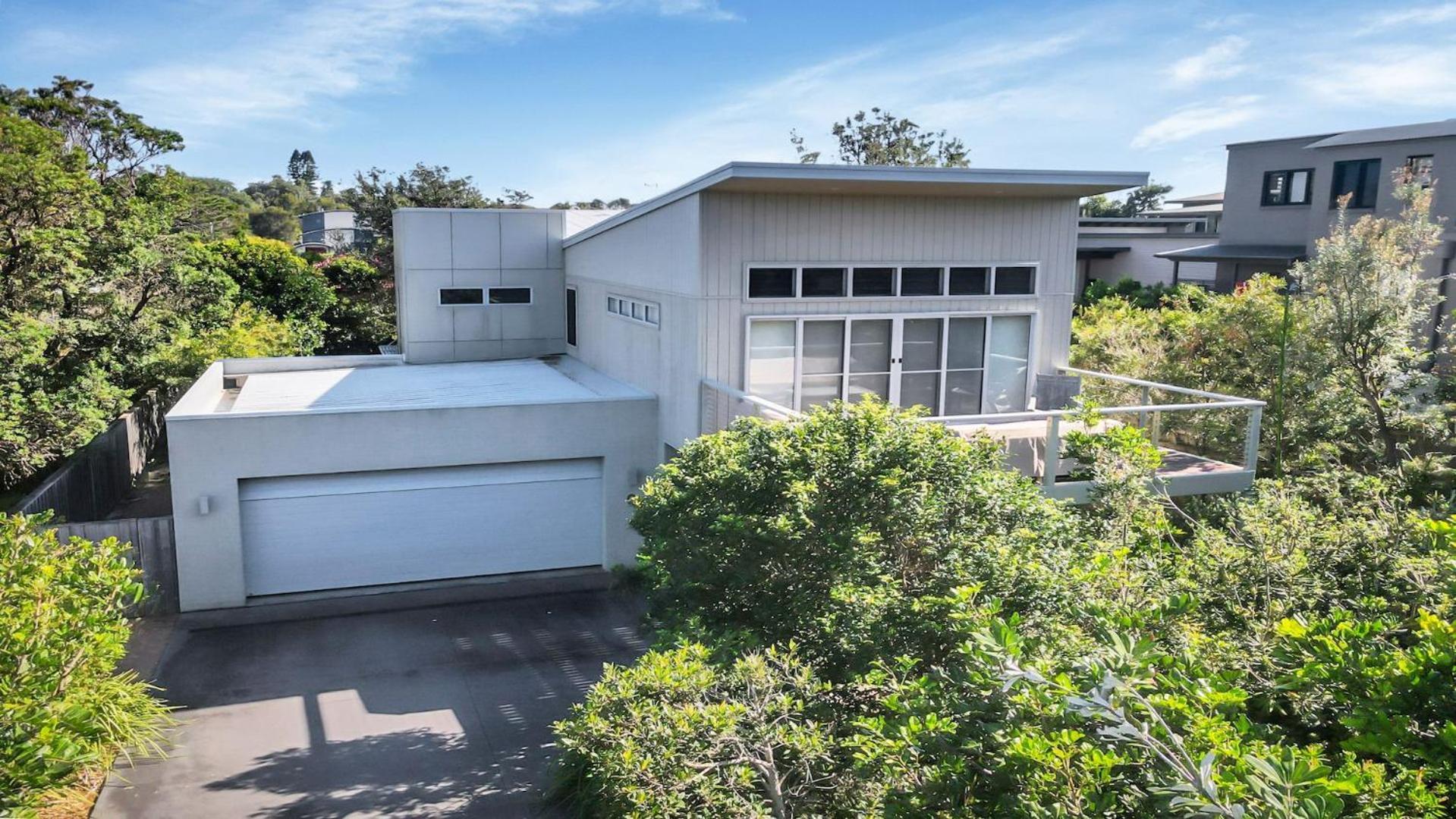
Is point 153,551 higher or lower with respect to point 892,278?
lower

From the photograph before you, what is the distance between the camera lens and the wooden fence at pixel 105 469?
620 inches

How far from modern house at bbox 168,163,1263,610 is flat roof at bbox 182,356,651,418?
0.33 feet

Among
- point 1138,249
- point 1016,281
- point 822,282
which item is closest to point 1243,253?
point 1138,249

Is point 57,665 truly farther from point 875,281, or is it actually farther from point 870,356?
point 875,281

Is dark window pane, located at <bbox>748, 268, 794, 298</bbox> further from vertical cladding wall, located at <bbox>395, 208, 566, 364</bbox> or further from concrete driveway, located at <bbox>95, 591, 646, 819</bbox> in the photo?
vertical cladding wall, located at <bbox>395, 208, 566, 364</bbox>

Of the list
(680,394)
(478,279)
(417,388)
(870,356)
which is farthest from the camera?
(478,279)

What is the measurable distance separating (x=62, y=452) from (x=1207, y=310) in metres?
19.8

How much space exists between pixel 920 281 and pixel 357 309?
23.3m

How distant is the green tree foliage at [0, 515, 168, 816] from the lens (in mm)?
5676

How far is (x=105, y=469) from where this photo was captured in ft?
61.5

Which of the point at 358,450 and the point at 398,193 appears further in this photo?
the point at 398,193

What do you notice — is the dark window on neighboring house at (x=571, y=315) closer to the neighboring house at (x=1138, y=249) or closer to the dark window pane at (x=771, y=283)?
the dark window pane at (x=771, y=283)

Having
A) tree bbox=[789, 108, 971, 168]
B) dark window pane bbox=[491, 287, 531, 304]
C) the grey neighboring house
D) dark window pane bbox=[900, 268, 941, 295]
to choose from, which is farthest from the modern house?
tree bbox=[789, 108, 971, 168]

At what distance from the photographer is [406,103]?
48.0m
